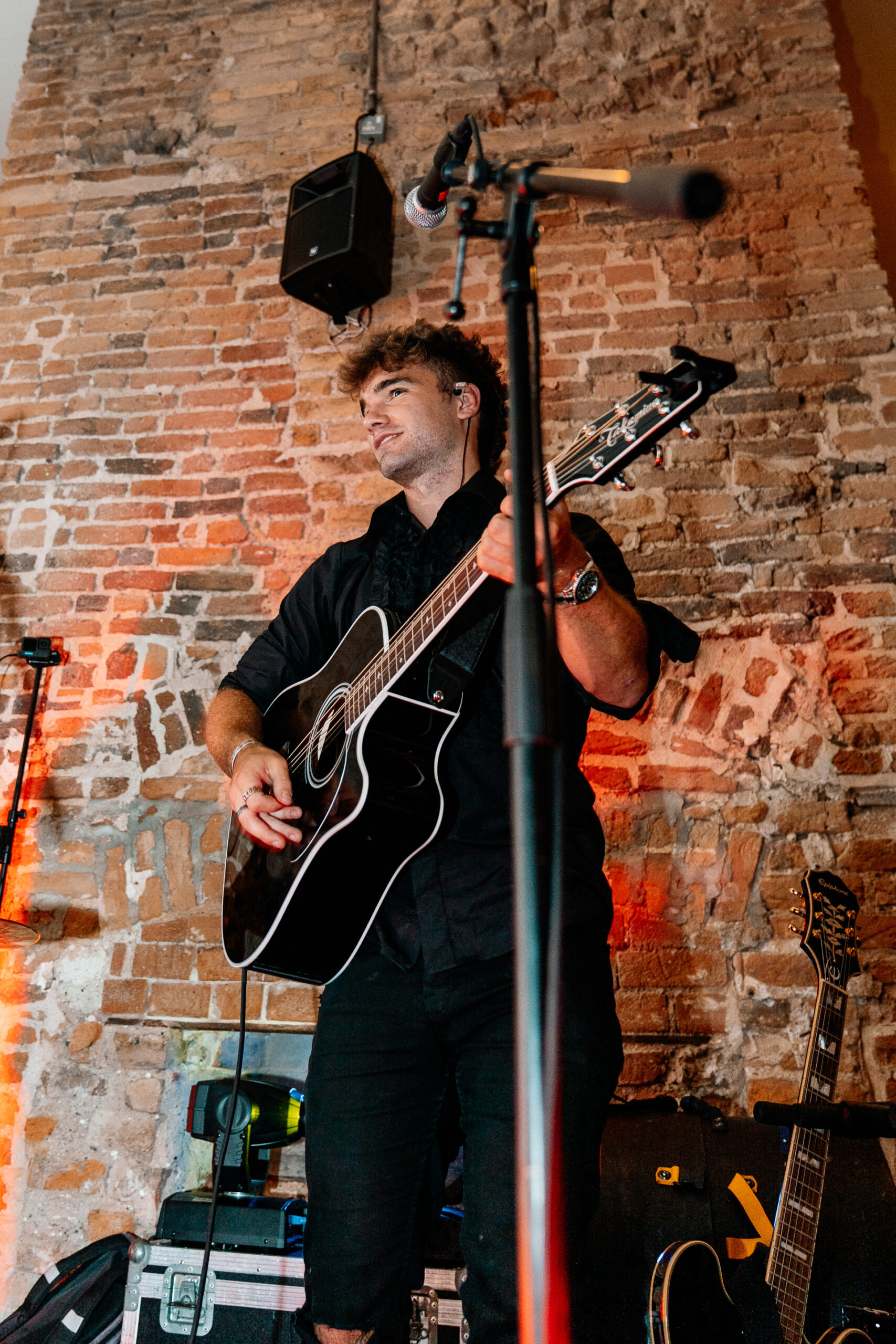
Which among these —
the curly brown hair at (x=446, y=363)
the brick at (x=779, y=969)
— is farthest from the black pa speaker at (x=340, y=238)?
the brick at (x=779, y=969)

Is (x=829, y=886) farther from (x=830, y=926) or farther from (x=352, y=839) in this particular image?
(x=352, y=839)

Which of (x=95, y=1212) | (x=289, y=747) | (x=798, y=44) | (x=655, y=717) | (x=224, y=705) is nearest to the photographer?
(x=289, y=747)

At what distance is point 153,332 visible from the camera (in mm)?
3135

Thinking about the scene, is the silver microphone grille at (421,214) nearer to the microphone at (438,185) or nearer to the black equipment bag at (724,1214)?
the microphone at (438,185)

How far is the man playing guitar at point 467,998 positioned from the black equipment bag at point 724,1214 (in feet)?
0.95

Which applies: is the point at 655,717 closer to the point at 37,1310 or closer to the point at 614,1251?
the point at 614,1251

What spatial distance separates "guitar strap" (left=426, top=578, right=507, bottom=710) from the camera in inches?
63.7

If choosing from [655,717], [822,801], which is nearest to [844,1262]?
[822,801]

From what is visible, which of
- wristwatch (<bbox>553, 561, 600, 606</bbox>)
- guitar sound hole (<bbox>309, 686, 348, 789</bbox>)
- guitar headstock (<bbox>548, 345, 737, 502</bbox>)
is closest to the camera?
guitar headstock (<bbox>548, 345, 737, 502</bbox>)

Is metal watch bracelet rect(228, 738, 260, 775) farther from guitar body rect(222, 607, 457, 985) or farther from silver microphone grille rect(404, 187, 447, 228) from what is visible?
silver microphone grille rect(404, 187, 447, 228)

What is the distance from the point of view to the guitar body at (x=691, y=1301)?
1.47 metres

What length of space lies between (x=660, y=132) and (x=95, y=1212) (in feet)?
11.5

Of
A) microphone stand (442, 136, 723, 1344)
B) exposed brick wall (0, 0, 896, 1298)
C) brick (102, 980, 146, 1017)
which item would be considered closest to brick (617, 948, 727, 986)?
exposed brick wall (0, 0, 896, 1298)

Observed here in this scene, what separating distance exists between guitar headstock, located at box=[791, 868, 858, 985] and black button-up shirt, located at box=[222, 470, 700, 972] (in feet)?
1.88
